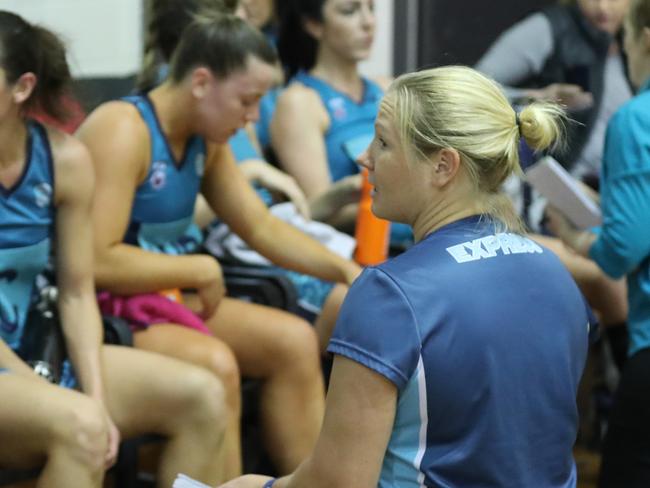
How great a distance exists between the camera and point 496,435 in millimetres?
1647

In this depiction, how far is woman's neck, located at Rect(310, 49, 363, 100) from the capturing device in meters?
3.80

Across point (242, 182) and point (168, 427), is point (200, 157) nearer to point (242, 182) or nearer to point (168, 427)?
point (242, 182)

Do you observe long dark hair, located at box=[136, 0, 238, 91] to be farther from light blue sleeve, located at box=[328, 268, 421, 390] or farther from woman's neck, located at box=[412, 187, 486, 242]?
light blue sleeve, located at box=[328, 268, 421, 390]

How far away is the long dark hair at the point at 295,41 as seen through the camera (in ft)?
12.5

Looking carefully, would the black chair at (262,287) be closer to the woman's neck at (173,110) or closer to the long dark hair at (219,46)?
the woman's neck at (173,110)

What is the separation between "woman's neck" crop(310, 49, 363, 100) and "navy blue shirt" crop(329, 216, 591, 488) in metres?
2.12

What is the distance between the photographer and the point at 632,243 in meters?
2.52

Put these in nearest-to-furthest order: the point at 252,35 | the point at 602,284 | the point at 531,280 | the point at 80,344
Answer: the point at 531,280 < the point at 80,344 < the point at 252,35 < the point at 602,284

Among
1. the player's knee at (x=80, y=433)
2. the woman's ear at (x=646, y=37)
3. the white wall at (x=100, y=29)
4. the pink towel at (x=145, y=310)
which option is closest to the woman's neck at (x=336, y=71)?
the white wall at (x=100, y=29)

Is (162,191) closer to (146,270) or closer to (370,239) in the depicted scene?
(146,270)

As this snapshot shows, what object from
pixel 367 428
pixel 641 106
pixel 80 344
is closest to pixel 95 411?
pixel 80 344

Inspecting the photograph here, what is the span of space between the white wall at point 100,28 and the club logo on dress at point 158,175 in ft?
→ 4.81

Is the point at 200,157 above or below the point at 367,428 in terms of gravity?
below

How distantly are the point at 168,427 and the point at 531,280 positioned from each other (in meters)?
1.06
